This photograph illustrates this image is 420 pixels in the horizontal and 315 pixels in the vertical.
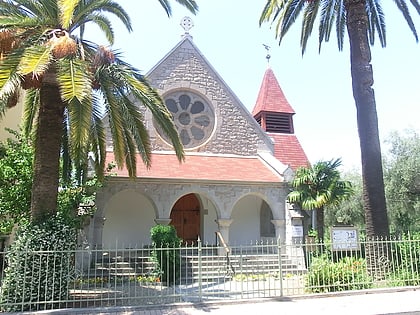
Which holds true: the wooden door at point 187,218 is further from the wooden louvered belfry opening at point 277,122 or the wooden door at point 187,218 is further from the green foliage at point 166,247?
the wooden louvered belfry opening at point 277,122

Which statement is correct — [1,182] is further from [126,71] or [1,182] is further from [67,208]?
[126,71]

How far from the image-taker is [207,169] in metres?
17.1

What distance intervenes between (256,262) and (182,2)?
10116 millimetres

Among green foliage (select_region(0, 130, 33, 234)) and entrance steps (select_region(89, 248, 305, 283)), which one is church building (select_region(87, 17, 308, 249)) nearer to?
entrance steps (select_region(89, 248, 305, 283))

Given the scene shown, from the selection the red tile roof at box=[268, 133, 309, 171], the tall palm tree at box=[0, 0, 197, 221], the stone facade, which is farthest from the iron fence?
the red tile roof at box=[268, 133, 309, 171]

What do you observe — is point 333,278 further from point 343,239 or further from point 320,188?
point 320,188

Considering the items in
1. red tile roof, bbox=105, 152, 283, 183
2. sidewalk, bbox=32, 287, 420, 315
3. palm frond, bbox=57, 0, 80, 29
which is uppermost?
palm frond, bbox=57, 0, 80, 29

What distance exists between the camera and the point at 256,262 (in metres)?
15.4

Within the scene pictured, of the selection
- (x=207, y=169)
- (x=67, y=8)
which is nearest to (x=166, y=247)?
(x=207, y=169)

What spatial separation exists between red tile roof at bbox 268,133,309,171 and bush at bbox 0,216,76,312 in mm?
16651

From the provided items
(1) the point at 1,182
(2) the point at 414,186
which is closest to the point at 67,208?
(1) the point at 1,182

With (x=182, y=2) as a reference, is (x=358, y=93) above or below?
below

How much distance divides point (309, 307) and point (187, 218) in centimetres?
1096

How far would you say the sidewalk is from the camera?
8203mm
